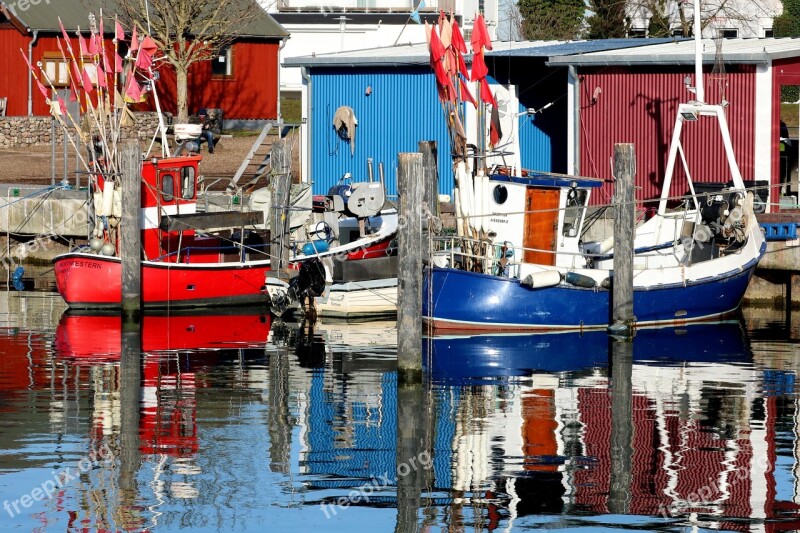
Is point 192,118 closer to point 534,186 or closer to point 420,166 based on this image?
point 534,186

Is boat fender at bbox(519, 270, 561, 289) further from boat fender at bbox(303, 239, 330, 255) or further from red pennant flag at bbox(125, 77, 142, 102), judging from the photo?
red pennant flag at bbox(125, 77, 142, 102)

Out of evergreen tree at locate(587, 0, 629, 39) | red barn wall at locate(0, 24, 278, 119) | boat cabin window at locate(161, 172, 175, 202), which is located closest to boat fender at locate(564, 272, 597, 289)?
boat cabin window at locate(161, 172, 175, 202)

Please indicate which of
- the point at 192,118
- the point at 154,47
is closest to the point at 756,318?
the point at 154,47

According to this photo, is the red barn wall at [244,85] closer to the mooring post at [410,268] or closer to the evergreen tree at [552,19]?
the evergreen tree at [552,19]

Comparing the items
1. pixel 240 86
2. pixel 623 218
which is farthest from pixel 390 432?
pixel 240 86

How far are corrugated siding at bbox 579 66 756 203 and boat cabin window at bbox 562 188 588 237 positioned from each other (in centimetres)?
543

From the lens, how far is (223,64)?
4700cm

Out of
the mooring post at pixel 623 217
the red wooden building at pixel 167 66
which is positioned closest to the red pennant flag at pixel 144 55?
the mooring post at pixel 623 217

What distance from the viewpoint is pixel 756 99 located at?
92.6ft

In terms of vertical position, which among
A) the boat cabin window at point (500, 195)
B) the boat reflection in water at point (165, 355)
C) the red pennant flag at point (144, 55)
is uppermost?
the red pennant flag at point (144, 55)

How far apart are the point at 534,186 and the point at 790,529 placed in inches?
444

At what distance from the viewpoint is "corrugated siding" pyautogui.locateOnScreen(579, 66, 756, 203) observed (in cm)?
2839

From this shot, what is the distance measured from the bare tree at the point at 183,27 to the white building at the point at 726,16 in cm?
1369

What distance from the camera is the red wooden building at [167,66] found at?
4384 centimetres
